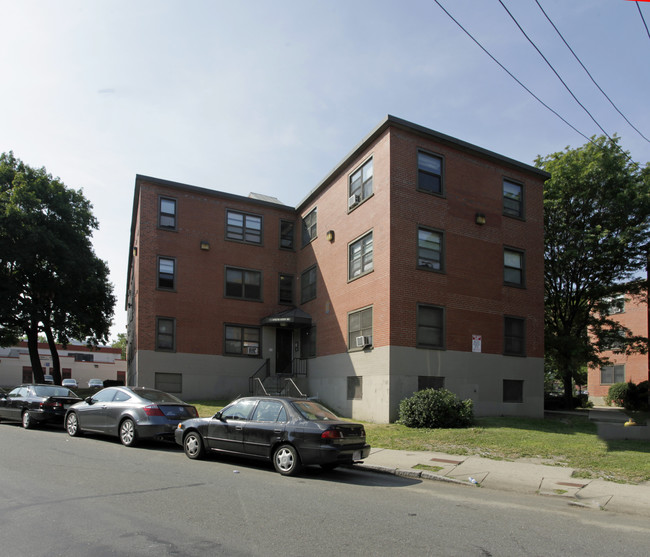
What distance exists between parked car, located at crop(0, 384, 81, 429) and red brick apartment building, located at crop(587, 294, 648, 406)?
3312 cm

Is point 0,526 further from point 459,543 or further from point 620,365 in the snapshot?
point 620,365

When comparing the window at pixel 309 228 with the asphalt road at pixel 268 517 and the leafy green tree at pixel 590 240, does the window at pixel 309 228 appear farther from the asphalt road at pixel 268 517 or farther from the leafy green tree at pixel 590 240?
the asphalt road at pixel 268 517

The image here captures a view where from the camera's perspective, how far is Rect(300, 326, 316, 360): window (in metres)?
24.1

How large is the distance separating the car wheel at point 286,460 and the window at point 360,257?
427 inches

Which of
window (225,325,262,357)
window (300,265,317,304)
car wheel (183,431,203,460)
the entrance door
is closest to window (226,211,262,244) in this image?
window (300,265,317,304)

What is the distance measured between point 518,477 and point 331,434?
3.54 metres

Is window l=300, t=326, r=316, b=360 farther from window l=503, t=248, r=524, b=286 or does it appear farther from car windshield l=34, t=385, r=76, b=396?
car windshield l=34, t=385, r=76, b=396

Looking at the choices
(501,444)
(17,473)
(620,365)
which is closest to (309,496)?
(17,473)

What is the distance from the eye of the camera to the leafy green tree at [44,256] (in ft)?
101

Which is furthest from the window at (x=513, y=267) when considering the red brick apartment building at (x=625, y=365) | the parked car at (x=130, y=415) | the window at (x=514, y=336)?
the red brick apartment building at (x=625, y=365)

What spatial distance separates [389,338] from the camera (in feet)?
58.4

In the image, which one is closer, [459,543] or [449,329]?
[459,543]

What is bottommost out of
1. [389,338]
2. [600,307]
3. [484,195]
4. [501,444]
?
[501,444]

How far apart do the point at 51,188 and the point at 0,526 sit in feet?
107
